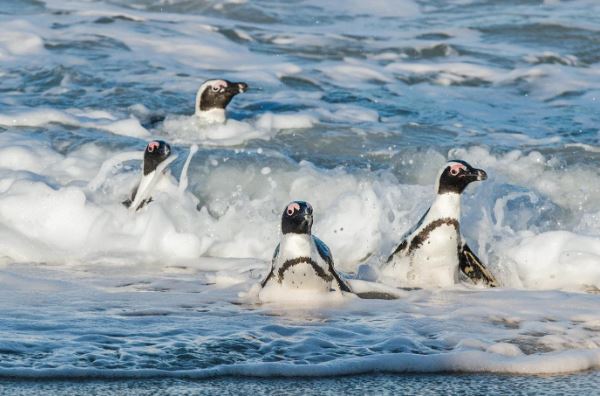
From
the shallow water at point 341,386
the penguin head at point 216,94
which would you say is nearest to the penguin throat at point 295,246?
the shallow water at point 341,386

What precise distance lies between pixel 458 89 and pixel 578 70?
72.6 inches

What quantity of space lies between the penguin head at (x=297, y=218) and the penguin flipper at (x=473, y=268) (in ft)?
3.91

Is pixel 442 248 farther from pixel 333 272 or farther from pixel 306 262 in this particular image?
pixel 306 262

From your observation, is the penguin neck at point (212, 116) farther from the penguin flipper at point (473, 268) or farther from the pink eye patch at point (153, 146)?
the penguin flipper at point (473, 268)

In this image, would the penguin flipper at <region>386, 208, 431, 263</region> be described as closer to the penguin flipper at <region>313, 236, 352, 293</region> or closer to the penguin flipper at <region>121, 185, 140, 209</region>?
the penguin flipper at <region>313, 236, 352, 293</region>

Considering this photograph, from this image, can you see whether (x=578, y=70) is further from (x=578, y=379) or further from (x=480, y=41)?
(x=578, y=379)

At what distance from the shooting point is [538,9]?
19.3 metres

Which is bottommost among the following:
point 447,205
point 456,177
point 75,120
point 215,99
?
point 447,205

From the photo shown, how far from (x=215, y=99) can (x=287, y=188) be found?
2.97 metres

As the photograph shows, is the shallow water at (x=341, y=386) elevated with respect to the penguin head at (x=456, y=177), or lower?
lower

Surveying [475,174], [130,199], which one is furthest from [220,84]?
[475,174]

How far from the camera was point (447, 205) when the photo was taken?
8156 millimetres

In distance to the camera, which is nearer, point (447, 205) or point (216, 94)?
point (447, 205)

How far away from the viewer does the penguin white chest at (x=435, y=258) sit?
7.95 metres
